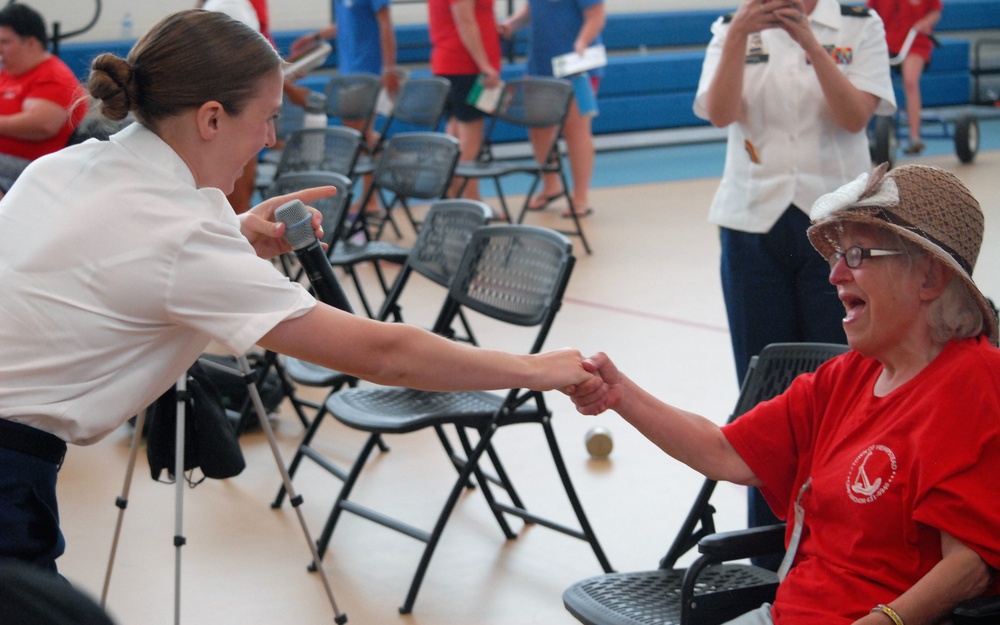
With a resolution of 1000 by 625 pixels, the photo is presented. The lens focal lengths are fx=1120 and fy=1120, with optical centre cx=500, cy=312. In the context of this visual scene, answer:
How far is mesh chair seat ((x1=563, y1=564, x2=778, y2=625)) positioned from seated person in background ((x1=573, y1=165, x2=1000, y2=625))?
114mm

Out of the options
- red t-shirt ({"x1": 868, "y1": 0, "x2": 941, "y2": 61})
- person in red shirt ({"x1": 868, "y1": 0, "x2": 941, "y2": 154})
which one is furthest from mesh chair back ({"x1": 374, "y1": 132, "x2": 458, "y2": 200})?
red t-shirt ({"x1": 868, "y1": 0, "x2": 941, "y2": 61})

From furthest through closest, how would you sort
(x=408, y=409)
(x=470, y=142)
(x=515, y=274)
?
(x=470, y=142)
(x=515, y=274)
(x=408, y=409)

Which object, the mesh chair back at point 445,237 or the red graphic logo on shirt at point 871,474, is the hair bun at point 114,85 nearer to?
the red graphic logo on shirt at point 871,474

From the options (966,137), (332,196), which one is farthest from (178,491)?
(966,137)

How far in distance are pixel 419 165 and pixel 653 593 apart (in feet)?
12.7

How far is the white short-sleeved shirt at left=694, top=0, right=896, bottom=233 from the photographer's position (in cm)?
307

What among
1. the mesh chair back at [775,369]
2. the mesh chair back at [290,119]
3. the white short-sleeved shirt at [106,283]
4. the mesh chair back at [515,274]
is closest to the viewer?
the white short-sleeved shirt at [106,283]

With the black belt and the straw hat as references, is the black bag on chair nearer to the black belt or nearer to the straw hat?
the black belt

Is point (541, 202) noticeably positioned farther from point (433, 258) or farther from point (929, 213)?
point (929, 213)

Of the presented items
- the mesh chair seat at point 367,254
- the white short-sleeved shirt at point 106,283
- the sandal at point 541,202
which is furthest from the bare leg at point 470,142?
the white short-sleeved shirt at point 106,283

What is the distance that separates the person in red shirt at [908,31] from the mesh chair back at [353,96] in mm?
4178

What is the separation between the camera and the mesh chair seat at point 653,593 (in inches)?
85.3

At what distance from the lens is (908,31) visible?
30.8 ft

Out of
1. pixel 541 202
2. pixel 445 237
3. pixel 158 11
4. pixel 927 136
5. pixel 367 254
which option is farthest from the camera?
pixel 158 11
